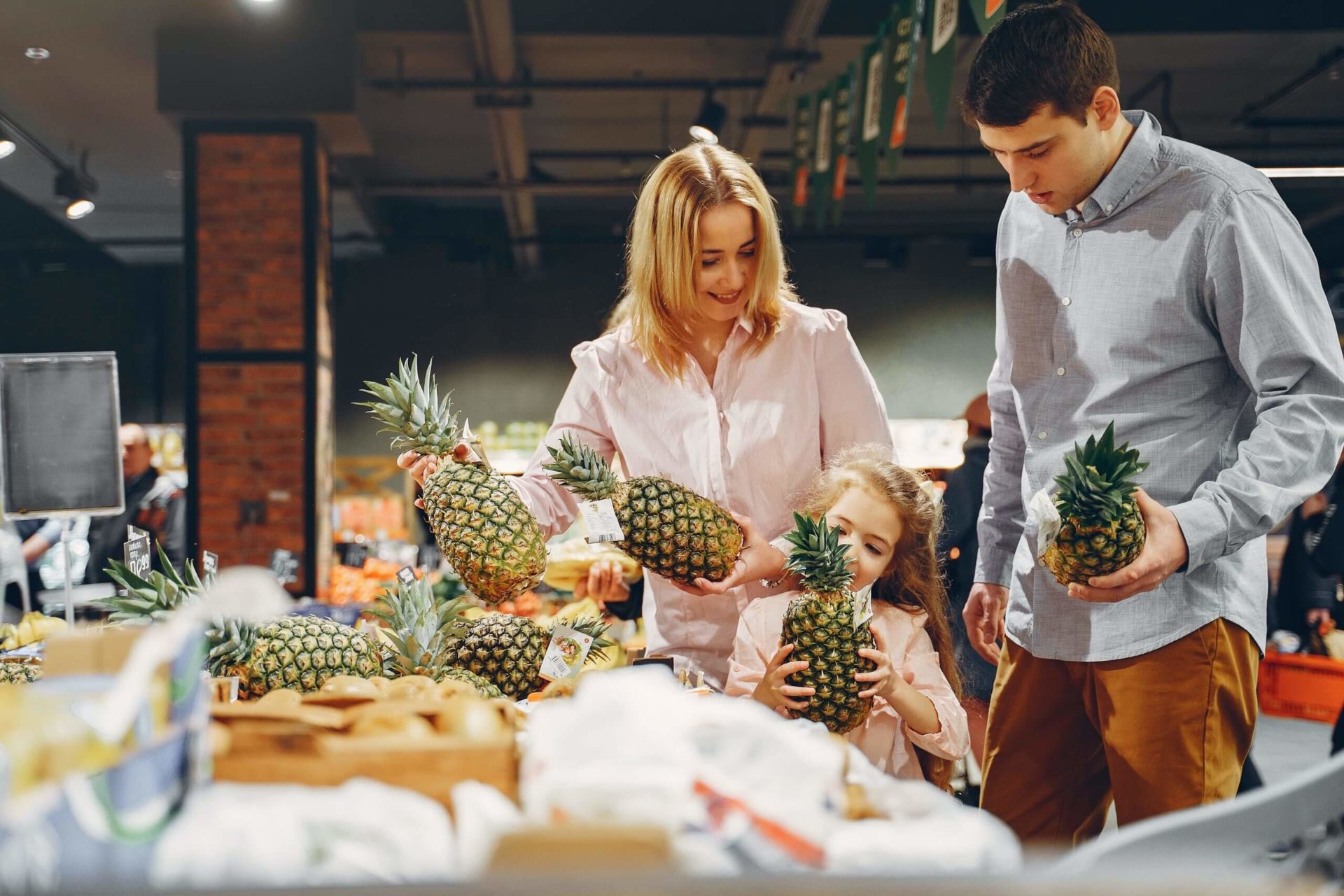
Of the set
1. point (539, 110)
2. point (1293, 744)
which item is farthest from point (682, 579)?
point (539, 110)

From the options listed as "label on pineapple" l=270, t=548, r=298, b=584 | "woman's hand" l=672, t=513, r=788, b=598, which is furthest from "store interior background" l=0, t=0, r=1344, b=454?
"woman's hand" l=672, t=513, r=788, b=598

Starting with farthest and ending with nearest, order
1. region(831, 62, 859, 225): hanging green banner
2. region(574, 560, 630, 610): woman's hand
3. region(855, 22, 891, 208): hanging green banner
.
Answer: region(831, 62, 859, 225): hanging green banner < region(855, 22, 891, 208): hanging green banner < region(574, 560, 630, 610): woman's hand

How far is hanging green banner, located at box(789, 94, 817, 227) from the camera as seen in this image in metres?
6.67

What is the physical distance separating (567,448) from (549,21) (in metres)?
6.37

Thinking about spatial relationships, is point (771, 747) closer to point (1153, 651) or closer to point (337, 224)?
point (1153, 651)

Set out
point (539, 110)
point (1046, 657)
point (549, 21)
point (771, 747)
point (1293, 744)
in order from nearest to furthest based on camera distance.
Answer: point (771, 747), point (1046, 657), point (1293, 744), point (549, 21), point (539, 110)

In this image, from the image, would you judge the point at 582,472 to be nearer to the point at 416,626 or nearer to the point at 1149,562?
the point at 416,626

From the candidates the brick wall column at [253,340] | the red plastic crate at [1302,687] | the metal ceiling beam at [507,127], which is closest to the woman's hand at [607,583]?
the metal ceiling beam at [507,127]

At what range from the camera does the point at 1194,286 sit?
71.6 inches

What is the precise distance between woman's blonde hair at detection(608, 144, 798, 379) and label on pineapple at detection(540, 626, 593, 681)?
0.58m

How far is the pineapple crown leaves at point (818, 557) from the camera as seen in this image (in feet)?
5.43

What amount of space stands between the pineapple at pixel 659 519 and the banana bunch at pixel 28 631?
2.12 m

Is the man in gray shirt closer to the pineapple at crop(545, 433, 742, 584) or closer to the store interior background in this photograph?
the pineapple at crop(545, 433, 742, 584)

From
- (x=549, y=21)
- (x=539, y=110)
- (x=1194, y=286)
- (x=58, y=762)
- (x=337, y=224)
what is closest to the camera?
(x=58, y=762)
